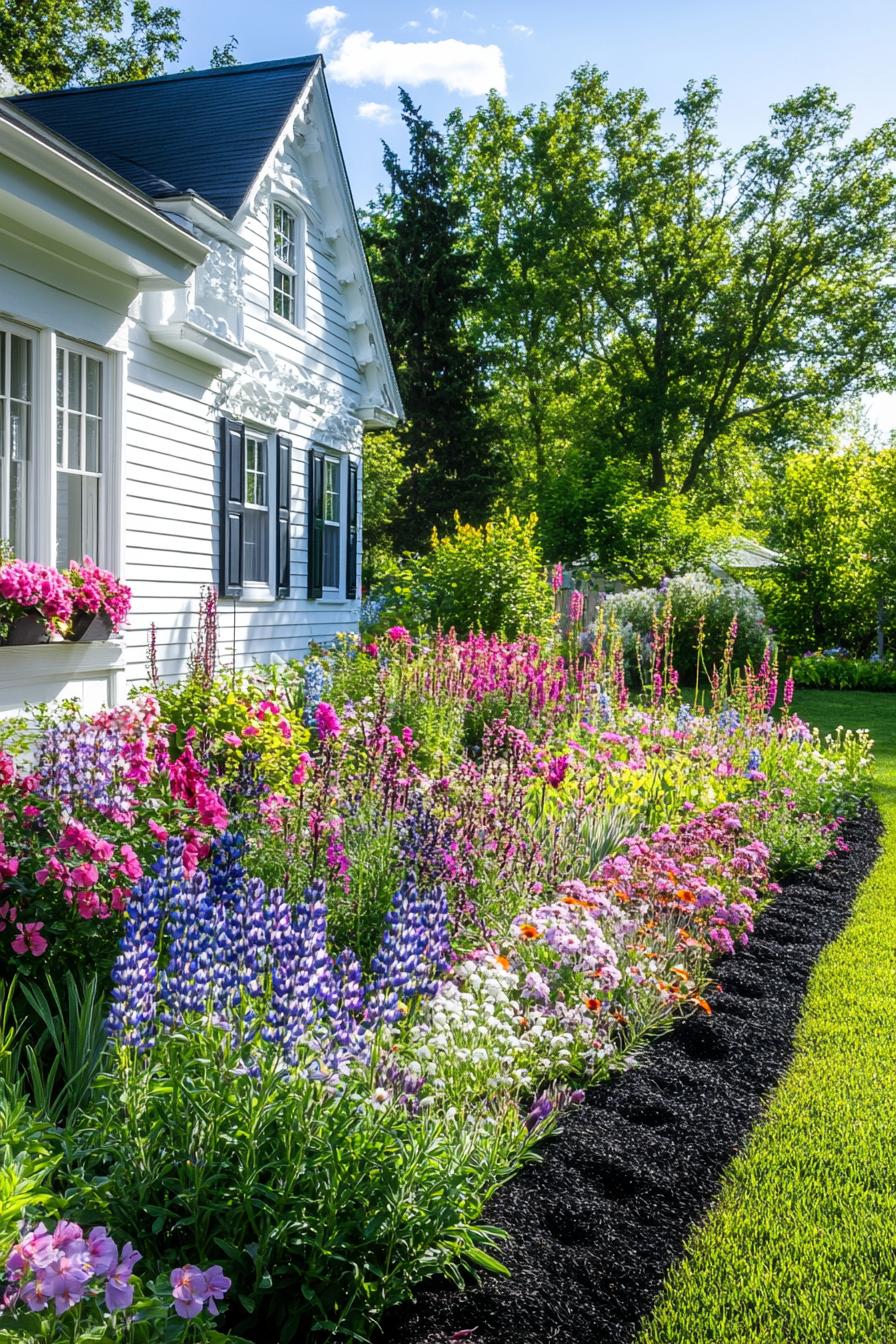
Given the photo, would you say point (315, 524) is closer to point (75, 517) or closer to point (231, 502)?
point (231, 502)

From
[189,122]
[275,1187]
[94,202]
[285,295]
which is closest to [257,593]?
[285,295]

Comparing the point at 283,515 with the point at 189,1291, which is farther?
the point at 283,515


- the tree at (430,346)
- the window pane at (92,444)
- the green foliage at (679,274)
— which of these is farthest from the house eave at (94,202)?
the green foliage at (679,274)

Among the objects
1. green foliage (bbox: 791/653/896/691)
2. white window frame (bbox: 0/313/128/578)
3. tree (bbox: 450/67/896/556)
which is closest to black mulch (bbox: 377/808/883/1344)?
white window frame (bbox: 0/313/128/578)

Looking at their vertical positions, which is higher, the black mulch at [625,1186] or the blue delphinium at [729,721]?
the blue delphinium at [729,721]

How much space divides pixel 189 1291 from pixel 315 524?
10.3 metres

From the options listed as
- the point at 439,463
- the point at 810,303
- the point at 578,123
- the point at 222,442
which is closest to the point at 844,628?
the point at 439,463

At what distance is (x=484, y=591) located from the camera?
14.0 metres

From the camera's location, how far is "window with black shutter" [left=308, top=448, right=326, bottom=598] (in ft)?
37.3

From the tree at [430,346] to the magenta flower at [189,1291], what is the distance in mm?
25450

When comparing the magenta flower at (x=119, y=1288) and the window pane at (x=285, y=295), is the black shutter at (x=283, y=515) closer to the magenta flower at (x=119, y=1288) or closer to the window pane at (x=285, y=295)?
the window pane at (x=285, y=295)

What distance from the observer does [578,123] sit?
30.2 metres

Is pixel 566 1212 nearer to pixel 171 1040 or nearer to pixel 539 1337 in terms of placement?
pixel 539 1337

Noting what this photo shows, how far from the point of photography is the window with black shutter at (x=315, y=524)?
1138 centimetres
